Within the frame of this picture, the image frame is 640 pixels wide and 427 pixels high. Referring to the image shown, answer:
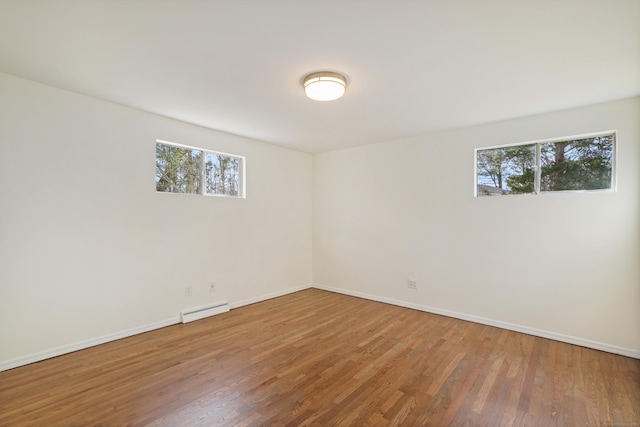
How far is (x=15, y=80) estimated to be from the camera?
7.83 ft

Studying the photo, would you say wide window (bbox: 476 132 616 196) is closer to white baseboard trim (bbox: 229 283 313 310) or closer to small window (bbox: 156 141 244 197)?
white baseboard trim (bbox: 229 283 313 310)

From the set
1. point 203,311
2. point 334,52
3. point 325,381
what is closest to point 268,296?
point 203,311

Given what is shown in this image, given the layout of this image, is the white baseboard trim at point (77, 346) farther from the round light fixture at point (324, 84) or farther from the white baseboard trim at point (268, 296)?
the round light fixture at point (324, 84)

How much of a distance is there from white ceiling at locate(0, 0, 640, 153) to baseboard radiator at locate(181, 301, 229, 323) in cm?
238

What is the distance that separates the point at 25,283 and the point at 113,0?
2.43 meters

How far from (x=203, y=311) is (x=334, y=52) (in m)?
3.27

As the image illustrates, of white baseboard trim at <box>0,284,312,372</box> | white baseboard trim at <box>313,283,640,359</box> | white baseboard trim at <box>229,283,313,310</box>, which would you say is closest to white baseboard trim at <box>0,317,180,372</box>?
white baseboard trim at <box>0,284,312,372</box>

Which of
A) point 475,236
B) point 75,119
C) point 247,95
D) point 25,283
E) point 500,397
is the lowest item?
point 500,397

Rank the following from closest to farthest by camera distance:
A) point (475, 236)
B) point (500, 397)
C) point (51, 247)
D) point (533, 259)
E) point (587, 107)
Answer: point (500, 397), point (51, 247), point (587, 107), point (533, 259), point (475, 236)

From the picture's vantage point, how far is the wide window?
2.89 m

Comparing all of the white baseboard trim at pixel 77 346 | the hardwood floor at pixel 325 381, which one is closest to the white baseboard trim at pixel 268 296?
the hardwood floor at pixel 325 381

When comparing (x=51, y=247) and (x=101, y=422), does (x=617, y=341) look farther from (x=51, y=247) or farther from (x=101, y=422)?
(x=51, y=247)

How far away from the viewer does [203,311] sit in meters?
3.58

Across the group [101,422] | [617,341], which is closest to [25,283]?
[101,422]
